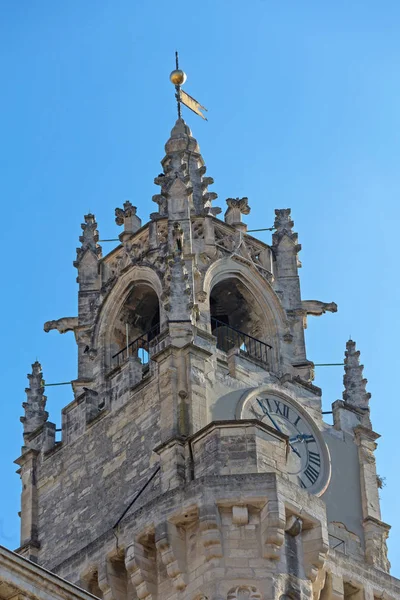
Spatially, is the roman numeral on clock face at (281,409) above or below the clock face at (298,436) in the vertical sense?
above

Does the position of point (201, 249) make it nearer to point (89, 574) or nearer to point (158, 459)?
point (158, 459)

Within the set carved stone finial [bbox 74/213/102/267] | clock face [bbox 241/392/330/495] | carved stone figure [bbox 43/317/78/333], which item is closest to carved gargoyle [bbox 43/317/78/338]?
carved stone figure [bbox 43/317/78/333]

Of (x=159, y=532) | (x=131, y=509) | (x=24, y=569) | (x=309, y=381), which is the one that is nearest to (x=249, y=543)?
(x=159, y=532)

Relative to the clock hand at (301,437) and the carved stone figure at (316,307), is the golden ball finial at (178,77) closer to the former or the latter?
the carved stone figure at (316,307)

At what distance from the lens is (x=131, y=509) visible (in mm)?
30094

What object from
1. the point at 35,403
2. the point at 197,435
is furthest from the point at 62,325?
the point at 197,435

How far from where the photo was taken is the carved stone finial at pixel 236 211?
35.2m

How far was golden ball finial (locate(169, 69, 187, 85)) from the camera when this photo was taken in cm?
3800

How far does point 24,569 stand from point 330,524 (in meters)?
12.5

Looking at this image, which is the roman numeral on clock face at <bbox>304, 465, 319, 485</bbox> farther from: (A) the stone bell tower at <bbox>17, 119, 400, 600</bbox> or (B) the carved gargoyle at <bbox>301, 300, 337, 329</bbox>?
(B) the carved gargoyle at <bbox>301, 300, 337, 329</bbox>

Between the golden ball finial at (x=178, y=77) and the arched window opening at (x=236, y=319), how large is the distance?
17.8 feet

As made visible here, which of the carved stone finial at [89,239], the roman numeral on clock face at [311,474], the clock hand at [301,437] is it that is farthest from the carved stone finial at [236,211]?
the roman numeral on clock face at [311,474]

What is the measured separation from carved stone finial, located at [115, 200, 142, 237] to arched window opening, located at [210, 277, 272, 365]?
2.09 m

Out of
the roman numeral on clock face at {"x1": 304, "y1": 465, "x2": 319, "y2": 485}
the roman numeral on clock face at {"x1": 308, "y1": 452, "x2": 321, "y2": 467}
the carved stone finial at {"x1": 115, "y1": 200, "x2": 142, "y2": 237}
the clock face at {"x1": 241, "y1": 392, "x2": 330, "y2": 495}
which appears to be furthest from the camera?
the carved stone finial at {"x1": 115, "y1": 200, "x2": 142, "y2": 237}
